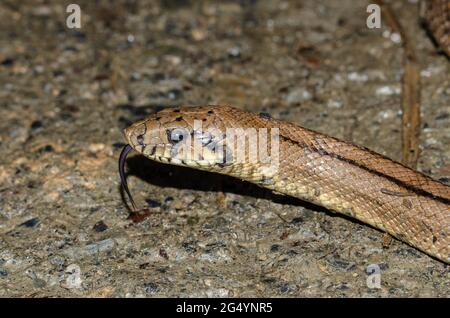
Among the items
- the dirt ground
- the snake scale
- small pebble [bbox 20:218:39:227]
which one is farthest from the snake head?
small pebble [bbox 20:218:39:227]

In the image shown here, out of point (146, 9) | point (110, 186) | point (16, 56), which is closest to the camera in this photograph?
point (110, 186)

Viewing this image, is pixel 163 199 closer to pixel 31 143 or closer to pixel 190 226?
pixel 190 226

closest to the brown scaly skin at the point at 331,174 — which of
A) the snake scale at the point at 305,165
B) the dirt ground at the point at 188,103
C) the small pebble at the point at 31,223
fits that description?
the snake scale at the point at 305,165

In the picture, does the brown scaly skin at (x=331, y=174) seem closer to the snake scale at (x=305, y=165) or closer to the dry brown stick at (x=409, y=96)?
the snake scale at (x=305, y=165)

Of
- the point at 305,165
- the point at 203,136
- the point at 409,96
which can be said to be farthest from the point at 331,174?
the point at 409,96

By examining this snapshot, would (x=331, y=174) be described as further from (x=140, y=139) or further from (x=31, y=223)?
(x=31, y=223)

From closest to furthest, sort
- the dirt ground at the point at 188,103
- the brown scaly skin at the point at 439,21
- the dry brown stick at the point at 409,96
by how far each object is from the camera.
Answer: the dirt ground at the point at 188,103 < the dry brown stick at the point at 409,96 < the brown scaly skin at the point at 439,21

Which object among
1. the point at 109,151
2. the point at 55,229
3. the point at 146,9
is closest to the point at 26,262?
the point at 55,229
